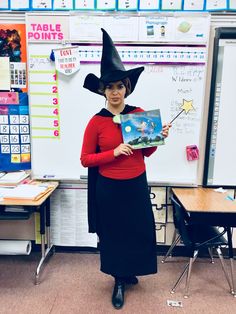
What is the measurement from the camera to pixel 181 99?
2.40 meters

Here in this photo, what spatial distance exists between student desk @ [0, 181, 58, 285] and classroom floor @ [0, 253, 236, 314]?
0.39ft

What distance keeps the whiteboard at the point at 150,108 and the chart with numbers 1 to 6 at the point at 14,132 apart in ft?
0.26

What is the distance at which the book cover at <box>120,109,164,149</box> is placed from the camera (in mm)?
1794

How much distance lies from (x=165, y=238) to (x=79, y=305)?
98 cm

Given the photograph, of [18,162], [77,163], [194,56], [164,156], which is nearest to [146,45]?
[194,56]

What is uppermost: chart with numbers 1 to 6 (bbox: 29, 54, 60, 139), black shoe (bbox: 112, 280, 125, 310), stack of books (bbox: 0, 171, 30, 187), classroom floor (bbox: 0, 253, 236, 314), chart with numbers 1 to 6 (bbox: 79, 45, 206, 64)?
chart with numbers 1 to 6 (bbox: 79, 45, 206, 64)

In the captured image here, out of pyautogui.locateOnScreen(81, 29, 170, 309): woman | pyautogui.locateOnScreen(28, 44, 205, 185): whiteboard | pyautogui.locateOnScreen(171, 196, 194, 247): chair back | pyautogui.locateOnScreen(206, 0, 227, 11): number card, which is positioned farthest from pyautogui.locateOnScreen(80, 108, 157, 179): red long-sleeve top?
pyautogui.locateOnScreen(206, 0, 227, 11): number card

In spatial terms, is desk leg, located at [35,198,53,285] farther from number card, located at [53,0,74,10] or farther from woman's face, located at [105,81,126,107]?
number card, located at [53,0,74,10]

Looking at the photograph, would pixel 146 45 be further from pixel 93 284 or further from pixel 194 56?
pixel 93 284

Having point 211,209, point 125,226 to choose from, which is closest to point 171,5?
point 211,209

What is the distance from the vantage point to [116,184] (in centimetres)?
188

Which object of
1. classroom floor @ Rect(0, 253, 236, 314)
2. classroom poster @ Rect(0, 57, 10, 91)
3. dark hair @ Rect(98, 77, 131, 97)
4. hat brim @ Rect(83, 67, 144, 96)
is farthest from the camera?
classroom poster @ Rect(0, 57, 10, 91)

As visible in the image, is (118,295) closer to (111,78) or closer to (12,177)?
(12,177)

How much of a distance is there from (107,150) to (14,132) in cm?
103
